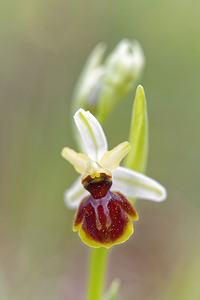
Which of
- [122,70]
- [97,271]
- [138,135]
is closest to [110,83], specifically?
[122,70]

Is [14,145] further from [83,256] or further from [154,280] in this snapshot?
[154,280]

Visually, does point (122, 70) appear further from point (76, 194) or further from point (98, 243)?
point (98, 243)

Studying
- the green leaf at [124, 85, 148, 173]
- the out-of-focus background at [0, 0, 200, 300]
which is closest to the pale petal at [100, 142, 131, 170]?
the green leaf at [124, 85, 148, 173]

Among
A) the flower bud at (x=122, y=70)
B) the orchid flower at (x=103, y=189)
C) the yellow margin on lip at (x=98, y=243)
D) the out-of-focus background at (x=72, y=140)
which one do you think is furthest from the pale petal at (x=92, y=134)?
the out-of-focus background at (x=72, y=140)

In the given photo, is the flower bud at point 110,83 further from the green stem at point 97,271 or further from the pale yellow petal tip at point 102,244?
the pale yellow petal tip at point 102,244

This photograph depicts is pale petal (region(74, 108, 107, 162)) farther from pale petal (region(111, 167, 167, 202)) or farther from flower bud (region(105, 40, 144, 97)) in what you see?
flower bud (region(105, 40, 144, 97))
